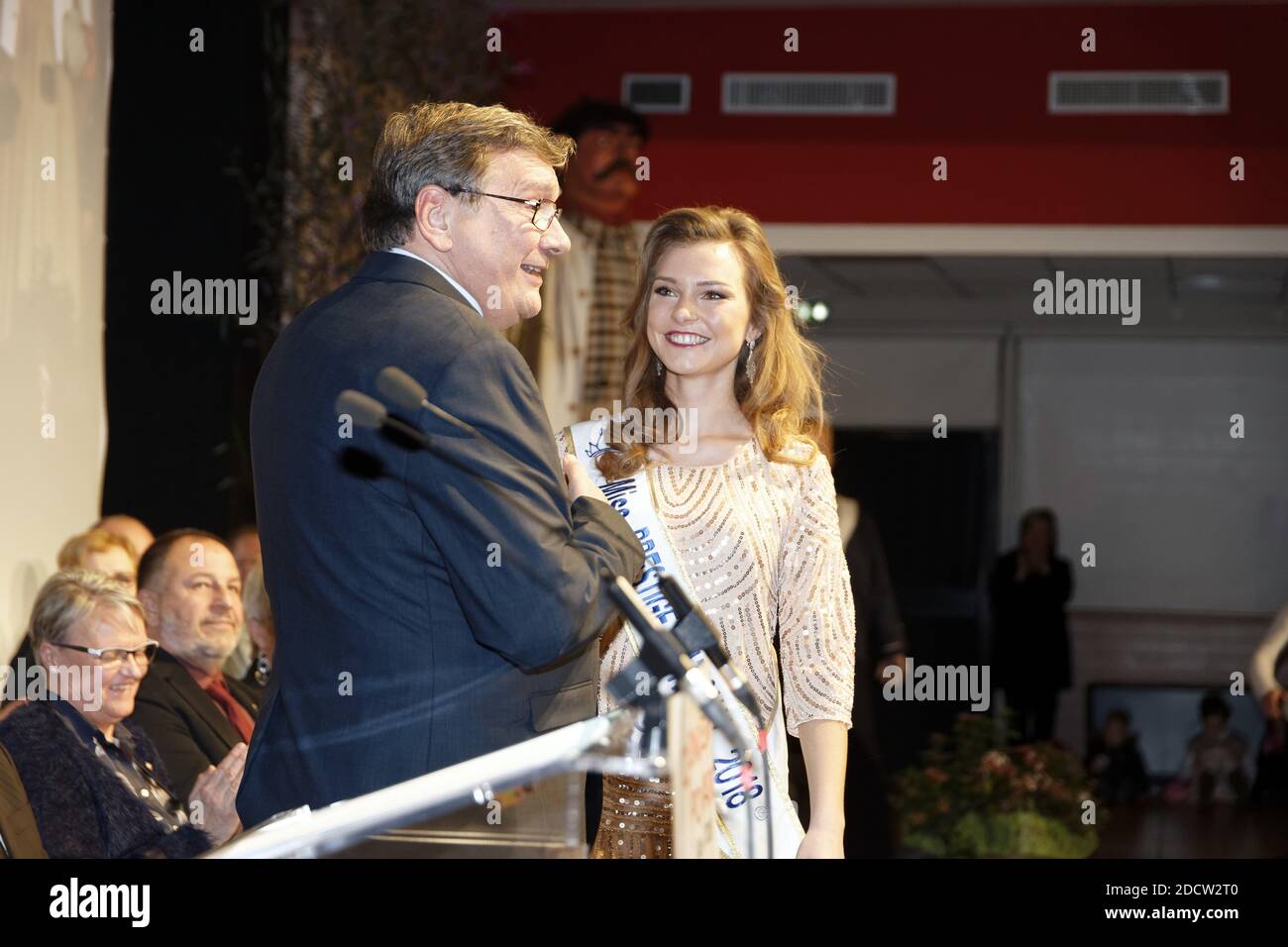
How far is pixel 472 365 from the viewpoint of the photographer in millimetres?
1604

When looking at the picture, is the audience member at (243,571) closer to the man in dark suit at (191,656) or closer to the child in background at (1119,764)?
the man in dark suit at (191,656)

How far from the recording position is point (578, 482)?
178 cm

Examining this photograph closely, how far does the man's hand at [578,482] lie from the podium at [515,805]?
51cm

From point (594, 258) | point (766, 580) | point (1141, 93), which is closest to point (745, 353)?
point (766, 580)

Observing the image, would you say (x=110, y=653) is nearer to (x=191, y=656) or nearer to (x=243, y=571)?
(x=191, y=656)

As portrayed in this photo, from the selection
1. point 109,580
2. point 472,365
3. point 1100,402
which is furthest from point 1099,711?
point 472,365

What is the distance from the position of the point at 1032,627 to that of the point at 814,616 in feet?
20.9

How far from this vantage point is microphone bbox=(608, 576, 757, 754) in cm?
123

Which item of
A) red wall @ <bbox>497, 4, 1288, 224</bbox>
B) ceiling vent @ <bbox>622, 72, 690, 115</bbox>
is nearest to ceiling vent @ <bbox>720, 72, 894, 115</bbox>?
red wall @ <bbox>497, 4, 1288, 224</bbox>
